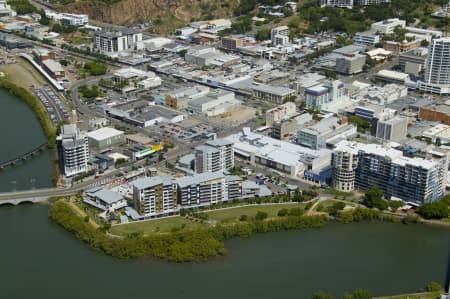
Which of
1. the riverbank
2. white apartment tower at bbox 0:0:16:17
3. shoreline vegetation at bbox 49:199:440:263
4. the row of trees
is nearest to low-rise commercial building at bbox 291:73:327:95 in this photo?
shoreline vegetation at bbox 49:199:440:263

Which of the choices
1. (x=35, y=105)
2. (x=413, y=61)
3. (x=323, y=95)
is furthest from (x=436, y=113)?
(x=35, y=105)

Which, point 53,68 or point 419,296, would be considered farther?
point 53,68

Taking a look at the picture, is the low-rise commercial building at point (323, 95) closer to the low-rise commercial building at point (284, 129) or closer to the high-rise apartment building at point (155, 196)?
the low-rise commercial building at point (284, 129)

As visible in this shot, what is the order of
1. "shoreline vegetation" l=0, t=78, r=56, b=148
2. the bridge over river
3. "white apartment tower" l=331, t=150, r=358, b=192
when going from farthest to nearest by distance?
"shoreline vegetation" l=0, t=78, r=56, b=148, "white apartment tower" l=331, t=150, r=358, b=192, the bridge over river

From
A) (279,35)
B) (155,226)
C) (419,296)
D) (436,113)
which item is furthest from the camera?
(279,35)

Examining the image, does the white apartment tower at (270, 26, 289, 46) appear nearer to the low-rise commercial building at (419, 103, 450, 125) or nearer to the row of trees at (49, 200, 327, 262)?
the low-rise commercial building at (419, 103, 450, 125)

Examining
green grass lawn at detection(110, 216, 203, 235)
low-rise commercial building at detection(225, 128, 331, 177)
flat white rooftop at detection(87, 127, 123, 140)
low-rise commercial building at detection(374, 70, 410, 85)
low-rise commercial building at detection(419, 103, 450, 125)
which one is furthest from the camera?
low-rise commercial building at detection(374, 70, 410, 85)

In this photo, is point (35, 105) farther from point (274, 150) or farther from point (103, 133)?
point (274, 150)
